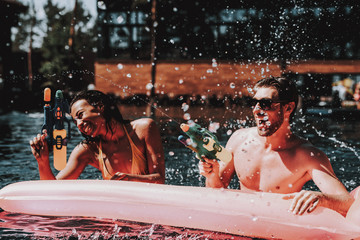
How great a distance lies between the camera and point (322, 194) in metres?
2.58

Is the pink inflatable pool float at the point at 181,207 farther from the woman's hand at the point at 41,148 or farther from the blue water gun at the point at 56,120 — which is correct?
the blue water gun at the point at 56,120

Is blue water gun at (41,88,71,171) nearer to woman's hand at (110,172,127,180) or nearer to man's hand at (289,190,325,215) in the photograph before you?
woman's hand at (110,172,127,180)

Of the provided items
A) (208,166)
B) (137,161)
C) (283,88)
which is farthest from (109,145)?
(283,88)

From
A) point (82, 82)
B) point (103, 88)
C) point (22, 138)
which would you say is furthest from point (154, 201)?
point (82, 82)

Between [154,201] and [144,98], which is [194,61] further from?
[154,201]

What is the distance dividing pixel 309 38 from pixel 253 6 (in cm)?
288

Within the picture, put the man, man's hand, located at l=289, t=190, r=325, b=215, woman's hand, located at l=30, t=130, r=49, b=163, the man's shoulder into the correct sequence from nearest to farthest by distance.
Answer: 1. man's hand, located at l=289, t=190, r=325, b=215
2. the man
3. the man's shoulder
4. woman's hand, located at l=30, t=130, r=49, b=163

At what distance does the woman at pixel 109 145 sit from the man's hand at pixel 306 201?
1.14 meters

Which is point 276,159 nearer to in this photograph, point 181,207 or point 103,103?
point 181,207

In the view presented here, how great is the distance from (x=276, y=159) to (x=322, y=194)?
518 mm

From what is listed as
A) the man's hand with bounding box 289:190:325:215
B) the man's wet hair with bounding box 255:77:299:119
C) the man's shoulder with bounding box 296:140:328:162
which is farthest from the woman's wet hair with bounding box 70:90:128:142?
the man's hand with bounding box 289:190:325:215

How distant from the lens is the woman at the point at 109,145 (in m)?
3.28

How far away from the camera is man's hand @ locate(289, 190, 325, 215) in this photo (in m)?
2.53

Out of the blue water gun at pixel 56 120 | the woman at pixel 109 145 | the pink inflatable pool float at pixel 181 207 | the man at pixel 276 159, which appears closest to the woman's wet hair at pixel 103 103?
the woman at pixel 109 145
